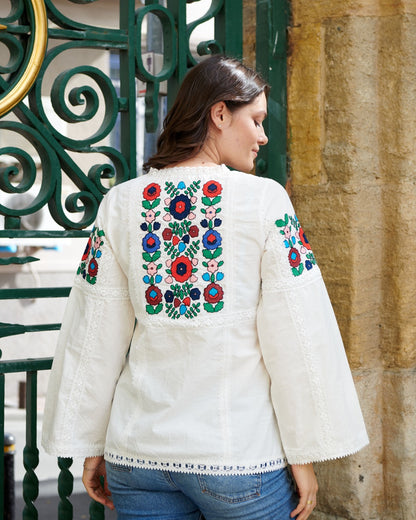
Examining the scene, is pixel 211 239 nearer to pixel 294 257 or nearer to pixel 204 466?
pixel 294 257

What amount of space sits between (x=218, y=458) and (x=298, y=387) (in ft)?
0.73

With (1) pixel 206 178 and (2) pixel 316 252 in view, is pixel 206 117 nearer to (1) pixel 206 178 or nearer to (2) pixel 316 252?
(1) pixel 206 178

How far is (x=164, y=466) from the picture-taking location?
1.80 metres

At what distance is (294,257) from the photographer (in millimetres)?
1818

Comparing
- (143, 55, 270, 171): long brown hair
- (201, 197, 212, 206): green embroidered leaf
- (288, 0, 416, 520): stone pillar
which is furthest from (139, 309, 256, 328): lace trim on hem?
(288, 0, 416, 520): stone pillar

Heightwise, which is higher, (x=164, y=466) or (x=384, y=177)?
(x=384, y=177)

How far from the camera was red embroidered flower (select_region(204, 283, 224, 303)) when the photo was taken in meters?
1.80

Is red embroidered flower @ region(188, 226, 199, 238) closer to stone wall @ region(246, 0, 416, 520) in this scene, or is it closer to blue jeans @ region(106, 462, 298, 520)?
blue jeans @ region(106, 462, 298, 520)

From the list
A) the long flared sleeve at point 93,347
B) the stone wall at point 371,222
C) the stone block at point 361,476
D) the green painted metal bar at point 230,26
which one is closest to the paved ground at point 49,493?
the stone block at point 361,476

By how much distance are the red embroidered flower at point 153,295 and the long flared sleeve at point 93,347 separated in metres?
0.11

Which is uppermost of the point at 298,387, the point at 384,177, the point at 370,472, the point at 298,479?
the point at 384,177

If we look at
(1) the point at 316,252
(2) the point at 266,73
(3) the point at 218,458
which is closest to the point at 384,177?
(1) the point at 316,252

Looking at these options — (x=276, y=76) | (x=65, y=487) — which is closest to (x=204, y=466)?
(x=65, y=487)

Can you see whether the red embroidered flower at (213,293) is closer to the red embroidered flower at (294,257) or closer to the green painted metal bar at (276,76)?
the red embroidered flower at (294,257)
